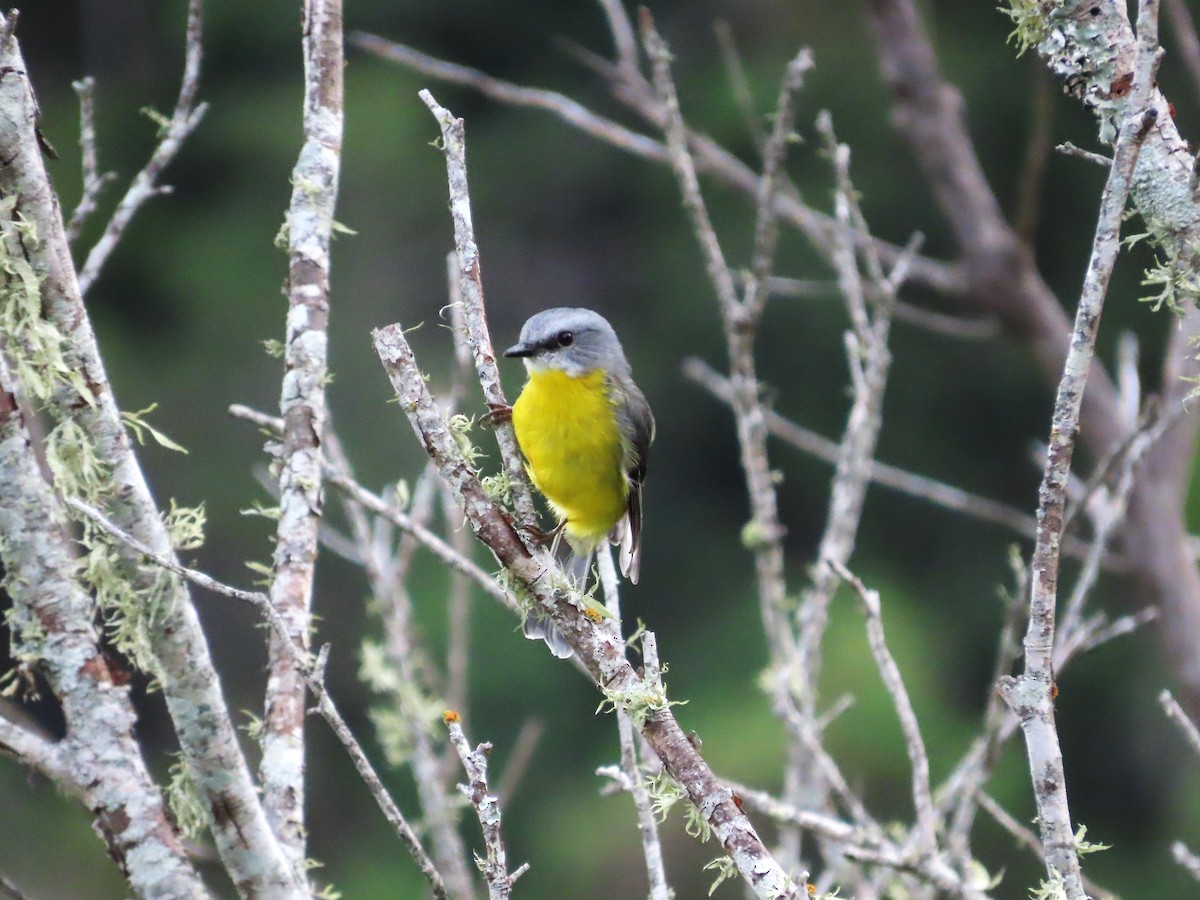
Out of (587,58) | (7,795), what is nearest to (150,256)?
(7,795)

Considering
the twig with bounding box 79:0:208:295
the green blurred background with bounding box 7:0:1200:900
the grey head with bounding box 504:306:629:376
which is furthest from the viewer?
the green blurred background with bounding box 7:0:1200:900

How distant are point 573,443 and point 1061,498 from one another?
7.29 ft

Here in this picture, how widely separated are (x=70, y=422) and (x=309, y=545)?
0.64 m

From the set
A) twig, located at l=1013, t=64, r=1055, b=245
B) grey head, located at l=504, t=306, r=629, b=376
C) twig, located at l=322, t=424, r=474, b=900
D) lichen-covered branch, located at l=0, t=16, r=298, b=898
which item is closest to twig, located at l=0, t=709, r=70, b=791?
lichen-covered branch, located at l=0, t=16, r=298, b=898

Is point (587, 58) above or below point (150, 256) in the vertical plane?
A: above

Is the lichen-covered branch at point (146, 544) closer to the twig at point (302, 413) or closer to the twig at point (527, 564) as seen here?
the twig at point (302, 413)

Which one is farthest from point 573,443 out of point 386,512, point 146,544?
point 146,544

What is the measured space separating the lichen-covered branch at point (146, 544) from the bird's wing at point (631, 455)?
1.82m

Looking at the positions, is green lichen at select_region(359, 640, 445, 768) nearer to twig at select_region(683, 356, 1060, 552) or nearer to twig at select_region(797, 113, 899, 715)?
twig at select_region(797, 113, 899, 715)

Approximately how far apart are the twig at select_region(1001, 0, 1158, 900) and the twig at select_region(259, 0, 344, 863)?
1.32 m

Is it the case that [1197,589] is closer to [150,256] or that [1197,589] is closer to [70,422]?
[70,422]

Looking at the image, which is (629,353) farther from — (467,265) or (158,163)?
(467,265)

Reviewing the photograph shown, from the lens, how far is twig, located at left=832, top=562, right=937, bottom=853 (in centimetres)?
263

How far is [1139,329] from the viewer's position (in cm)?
1463
